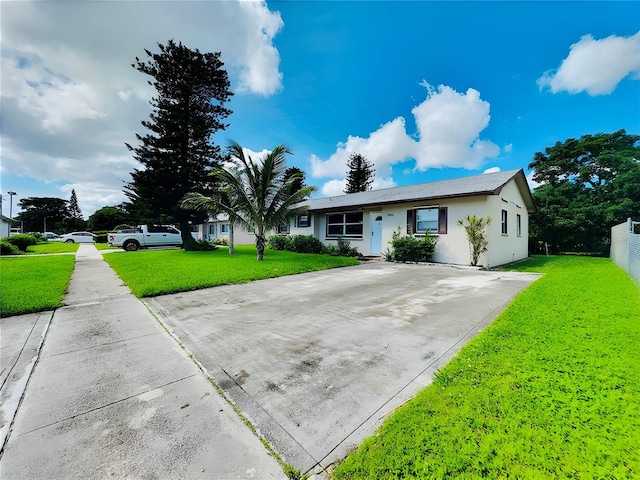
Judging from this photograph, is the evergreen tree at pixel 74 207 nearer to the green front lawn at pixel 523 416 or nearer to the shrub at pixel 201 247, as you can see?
the shrub at pixel 201 247

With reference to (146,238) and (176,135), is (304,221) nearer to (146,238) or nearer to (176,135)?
(176,135)

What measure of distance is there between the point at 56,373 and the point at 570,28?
56.2ft

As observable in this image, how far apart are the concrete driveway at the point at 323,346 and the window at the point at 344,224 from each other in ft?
30.0

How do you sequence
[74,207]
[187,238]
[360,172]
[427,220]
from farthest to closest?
[74,207], [360,172], [187,238], [427,220]

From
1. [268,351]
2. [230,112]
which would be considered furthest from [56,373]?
[230,112]

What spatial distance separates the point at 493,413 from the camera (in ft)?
6.34

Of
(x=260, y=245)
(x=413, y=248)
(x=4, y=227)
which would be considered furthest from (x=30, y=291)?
(x=4, y=227)

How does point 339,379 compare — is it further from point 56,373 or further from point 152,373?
point 56,373

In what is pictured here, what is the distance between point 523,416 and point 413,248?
10.5m

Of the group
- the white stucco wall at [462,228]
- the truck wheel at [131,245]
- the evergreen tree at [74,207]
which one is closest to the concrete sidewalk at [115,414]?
the white stucco wall at [462,228]

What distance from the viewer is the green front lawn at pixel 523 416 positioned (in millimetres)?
1499

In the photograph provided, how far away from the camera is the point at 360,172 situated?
40.7 metres

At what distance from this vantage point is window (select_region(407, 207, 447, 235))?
457 inches

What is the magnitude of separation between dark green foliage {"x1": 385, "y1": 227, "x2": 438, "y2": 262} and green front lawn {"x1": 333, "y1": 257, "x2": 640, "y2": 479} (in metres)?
8.32
